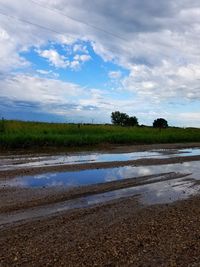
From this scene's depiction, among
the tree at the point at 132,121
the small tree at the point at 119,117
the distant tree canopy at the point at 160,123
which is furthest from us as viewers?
the small tree at the point at 119,117

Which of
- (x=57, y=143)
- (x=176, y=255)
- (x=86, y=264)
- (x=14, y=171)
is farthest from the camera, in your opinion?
(x=57, y=143)

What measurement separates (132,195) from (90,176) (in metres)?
3.73

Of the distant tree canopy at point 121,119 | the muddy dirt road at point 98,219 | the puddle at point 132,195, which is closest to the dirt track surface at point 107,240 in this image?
the muddy dirt road at point 98,219

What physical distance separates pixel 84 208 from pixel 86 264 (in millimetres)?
3420

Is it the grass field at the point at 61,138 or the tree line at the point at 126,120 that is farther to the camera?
the tree line at the point at 126,120

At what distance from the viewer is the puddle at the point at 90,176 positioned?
40.1 feet

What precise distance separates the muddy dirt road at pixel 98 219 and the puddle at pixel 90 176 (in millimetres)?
32

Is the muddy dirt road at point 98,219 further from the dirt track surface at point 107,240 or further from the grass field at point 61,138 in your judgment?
the grass field at point 61,138

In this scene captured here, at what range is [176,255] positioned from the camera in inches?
235

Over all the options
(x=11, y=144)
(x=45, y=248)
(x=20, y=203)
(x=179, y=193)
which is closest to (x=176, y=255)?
(x=45, y=248)

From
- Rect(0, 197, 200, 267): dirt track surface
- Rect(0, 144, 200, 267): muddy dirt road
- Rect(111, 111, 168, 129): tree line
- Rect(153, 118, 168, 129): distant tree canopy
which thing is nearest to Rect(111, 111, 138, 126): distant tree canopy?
Rect(111, 111, 168, 129): tree line

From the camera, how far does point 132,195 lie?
34.8 feet

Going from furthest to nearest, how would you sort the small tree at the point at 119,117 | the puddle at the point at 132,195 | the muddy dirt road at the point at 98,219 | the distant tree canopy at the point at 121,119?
the small tree at the point at 119,117 → the distant tree canopy at the point at 121,119 → the puddle at the point at 132,195 → the muddy dirt road at the point at 98,219

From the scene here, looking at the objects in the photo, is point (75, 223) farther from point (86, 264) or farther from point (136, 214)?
point (86, 264)
